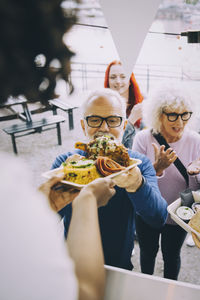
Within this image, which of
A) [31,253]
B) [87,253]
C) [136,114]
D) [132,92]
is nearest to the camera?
[31,253]

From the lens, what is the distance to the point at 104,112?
1.56 m

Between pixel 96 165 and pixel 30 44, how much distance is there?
0.74 m

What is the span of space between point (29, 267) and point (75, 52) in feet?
1.92

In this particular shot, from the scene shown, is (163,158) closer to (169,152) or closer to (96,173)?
(169,152)

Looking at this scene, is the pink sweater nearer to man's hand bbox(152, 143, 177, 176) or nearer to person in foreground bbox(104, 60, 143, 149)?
man's hand bbox(152, 143, 177, 176)

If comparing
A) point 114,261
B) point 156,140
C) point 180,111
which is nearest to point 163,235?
point 114,261

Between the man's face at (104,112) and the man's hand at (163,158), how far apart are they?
0.35m

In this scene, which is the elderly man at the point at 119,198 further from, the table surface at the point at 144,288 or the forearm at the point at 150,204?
A: the table surface at the point at 144,288

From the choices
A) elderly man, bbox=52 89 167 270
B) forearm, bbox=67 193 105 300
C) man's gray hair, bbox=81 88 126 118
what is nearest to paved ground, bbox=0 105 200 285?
elderly man, bbox=52 89 167 270

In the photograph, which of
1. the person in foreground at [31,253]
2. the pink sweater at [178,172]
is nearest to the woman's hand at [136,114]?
the pink sweater at [178,172]

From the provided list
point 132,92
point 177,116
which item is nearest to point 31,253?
point 177,116

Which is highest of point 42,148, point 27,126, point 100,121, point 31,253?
point 100,121

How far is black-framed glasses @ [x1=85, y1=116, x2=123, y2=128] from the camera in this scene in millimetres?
1562

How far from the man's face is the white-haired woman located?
36cm
